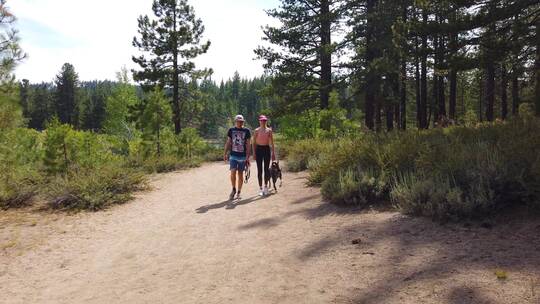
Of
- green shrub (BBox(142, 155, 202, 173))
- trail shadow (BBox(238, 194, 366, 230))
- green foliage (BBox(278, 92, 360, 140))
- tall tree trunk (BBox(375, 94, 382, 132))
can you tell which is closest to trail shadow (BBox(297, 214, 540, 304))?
trail shadow (BBox(238, 194, 366, 230))

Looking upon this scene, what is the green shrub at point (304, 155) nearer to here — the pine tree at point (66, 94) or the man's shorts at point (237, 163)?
the man's shorts at point (237, 163)

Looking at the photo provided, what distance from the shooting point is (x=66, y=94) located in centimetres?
7056

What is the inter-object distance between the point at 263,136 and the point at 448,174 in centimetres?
456

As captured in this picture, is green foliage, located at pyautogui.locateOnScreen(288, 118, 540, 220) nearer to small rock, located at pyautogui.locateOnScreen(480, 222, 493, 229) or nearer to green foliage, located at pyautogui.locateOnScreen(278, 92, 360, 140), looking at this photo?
small rock, located at pyautogui.locateOnScreen(480, 222, 493, 229)

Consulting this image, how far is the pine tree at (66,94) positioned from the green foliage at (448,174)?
73527mm

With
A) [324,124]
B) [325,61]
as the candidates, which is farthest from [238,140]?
[325,61]

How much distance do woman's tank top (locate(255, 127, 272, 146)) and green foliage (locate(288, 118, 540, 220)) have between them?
1.85 meters

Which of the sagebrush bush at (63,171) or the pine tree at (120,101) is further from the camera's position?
the pine tree at (120,101)

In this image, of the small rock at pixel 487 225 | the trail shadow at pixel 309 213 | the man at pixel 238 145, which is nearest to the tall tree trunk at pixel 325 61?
the man at pixel 238 145

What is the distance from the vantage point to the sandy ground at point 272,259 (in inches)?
143

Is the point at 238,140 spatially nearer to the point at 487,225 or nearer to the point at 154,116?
the point at 487,225

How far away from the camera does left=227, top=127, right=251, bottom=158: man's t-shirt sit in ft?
29.9

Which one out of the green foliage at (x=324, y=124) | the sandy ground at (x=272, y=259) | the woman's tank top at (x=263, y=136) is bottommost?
the sandy ground at (x=272, y=259)

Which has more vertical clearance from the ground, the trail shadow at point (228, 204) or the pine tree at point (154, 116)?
the pine tree at point (154, 116)
